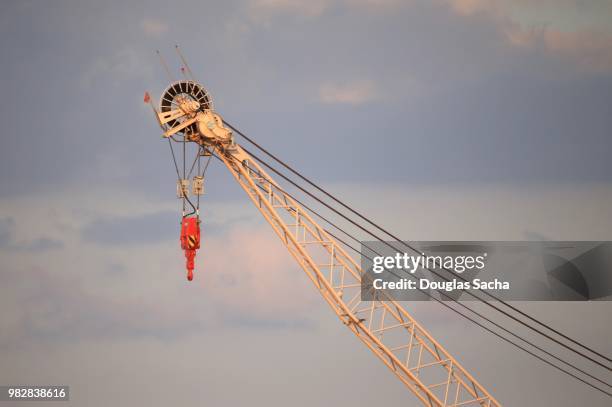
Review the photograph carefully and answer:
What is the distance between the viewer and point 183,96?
4456 cm

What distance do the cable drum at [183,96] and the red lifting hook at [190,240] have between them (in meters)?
5.14

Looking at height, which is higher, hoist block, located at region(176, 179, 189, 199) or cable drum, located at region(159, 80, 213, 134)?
cable drum, located at region(159, 80, 213, 134)

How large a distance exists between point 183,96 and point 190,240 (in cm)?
754

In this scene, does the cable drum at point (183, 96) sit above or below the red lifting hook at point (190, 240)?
above

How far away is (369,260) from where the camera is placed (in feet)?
157

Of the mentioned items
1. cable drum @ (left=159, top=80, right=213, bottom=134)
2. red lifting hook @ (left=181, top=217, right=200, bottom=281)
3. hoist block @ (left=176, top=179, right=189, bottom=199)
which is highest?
cable drum @ (left=159, top=80, right=213, bottom=134)

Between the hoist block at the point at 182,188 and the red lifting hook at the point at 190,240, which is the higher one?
the hoist block at the point at 182,188

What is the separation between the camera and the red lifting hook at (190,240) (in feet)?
141

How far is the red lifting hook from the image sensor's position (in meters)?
42.8

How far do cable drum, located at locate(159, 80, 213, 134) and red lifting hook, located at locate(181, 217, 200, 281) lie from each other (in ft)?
16.9

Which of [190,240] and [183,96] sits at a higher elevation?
[183,96]

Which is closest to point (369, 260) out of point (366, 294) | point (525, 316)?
point (366, 294)

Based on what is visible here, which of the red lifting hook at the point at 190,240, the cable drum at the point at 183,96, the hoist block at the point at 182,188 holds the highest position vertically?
the cable drum at the point at 183,96

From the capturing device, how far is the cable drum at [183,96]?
4434 cm
